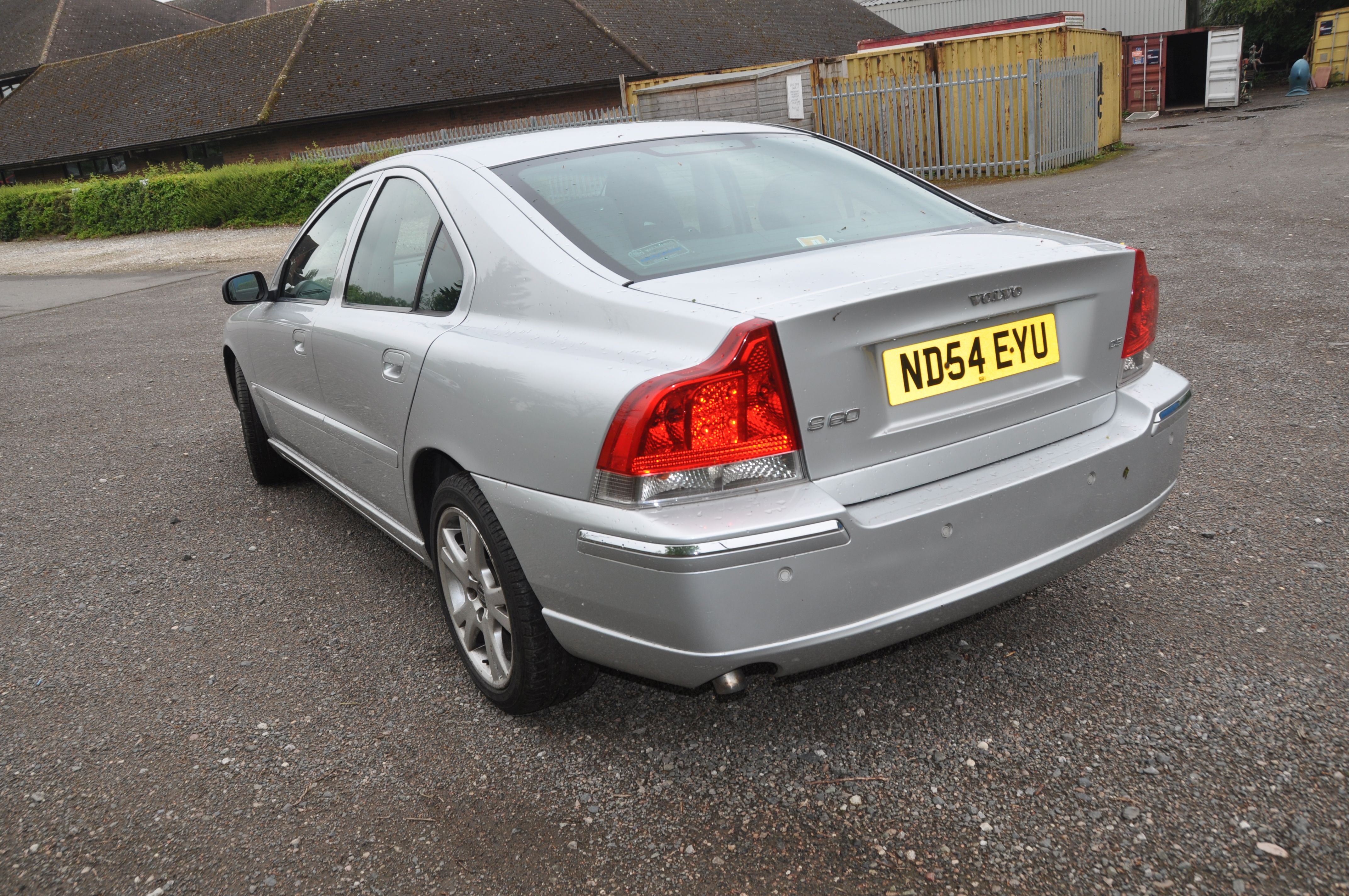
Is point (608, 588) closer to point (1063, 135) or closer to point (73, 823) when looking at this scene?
point (73, 823)

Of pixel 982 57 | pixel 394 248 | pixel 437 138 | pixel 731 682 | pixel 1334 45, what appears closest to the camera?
pixel 731 682

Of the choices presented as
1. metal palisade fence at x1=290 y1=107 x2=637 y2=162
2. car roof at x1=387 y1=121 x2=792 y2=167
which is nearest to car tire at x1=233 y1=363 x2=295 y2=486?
car roof at x1=387 y1=121 x2=792 y2=167

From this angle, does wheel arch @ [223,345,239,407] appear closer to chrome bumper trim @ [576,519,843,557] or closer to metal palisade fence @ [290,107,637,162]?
chrome bumper trim @ [576,519,843,557]

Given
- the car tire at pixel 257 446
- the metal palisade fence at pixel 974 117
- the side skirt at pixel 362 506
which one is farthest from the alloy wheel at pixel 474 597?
the metal palisade fence at pixel 974 117

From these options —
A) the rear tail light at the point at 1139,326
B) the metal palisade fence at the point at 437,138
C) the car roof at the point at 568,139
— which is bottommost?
the metal palisade fence at the point at 437,138

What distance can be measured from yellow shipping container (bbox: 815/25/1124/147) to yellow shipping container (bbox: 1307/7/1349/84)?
2134 centimetres

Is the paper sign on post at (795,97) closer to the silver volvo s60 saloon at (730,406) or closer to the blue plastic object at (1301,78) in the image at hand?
the silver volvo s60 saloon at (730,406)

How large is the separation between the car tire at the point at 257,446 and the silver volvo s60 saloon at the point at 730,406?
77.5 inches

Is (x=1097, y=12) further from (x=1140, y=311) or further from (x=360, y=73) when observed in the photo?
(x=1140, y=311)

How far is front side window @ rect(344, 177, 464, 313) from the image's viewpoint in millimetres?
3111

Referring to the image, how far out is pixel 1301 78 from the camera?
3203 centimetres

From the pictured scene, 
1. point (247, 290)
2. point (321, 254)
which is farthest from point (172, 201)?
point (321, 254)

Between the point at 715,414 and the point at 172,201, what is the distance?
88.9 ft

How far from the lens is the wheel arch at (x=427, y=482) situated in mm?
3023
